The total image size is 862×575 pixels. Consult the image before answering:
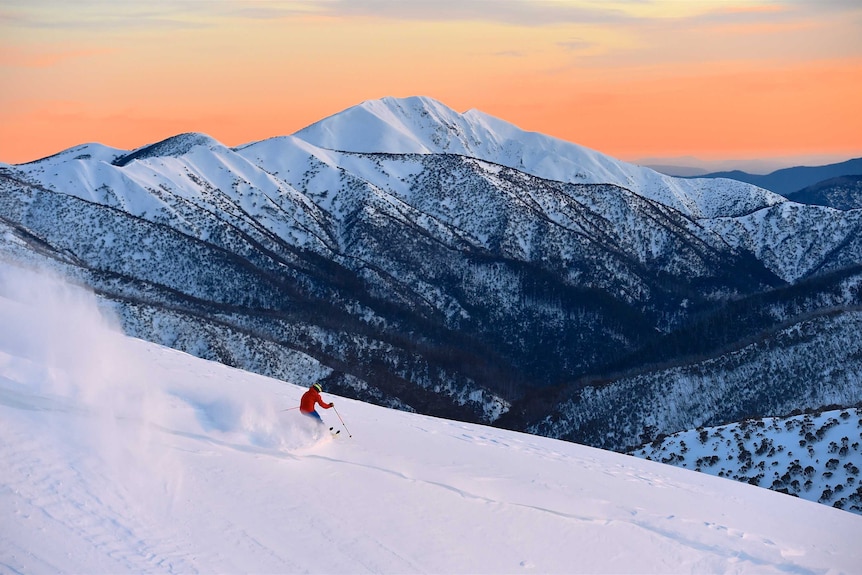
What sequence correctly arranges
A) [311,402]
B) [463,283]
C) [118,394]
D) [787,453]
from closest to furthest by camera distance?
[118,394] → [311,402] → [787,453] → [463,283]

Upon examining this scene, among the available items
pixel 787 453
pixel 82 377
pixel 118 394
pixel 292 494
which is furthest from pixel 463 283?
pixel 292 494

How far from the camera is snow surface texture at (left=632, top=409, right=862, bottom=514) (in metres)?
28.8

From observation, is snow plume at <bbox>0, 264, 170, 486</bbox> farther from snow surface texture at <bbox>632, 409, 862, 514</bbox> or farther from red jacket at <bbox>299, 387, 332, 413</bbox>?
snow surface texture at <bbox>632, 409, 862, 514</bbox>

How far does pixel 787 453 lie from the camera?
31.5 metres

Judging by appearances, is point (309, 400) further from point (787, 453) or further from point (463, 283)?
point (463, 283)

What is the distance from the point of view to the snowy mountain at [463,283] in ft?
236

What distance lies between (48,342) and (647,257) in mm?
164613

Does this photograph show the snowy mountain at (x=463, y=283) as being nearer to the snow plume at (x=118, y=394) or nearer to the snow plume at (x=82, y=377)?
the snow plume at (x=118, y=394)

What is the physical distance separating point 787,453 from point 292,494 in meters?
21.7

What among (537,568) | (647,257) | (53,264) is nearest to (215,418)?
(537,568)

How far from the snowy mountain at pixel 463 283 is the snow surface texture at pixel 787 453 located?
90.6 feet

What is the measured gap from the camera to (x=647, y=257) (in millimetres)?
176750

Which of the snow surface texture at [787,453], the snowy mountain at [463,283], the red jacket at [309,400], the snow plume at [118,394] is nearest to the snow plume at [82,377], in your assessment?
the snow plume at [118,394]

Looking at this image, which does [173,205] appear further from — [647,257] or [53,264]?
[647,257]
